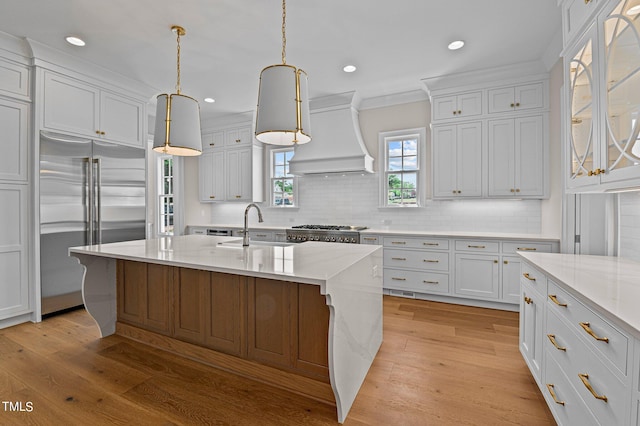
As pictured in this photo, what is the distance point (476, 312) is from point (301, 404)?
248 centimetres

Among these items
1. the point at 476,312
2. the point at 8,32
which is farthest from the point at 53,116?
the point at 476,312

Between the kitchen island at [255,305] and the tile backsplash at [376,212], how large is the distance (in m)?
2.15

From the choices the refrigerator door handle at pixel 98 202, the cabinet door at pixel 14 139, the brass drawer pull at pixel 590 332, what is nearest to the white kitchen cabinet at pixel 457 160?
the brass drawer pull at pixel 590 332

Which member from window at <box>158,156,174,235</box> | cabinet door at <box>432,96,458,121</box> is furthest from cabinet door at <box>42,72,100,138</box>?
cabinet door at <box>432,96,458,121</box>

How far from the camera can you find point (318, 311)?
6.17ft

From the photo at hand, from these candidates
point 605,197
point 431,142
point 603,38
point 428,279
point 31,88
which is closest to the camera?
point 603,38

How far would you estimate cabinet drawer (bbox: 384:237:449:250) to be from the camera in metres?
3.72

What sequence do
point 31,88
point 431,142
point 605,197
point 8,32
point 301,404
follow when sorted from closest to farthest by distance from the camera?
point 301,404
point 605,197
point 8,32
point 31,88
point 431,142

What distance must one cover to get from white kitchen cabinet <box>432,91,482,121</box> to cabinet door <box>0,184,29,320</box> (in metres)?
4.85

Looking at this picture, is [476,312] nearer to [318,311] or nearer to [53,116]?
[318,311]

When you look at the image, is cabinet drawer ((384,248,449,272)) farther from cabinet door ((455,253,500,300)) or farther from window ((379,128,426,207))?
window ((379,128,426,207))

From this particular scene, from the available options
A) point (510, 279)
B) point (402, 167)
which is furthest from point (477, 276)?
point (402, 167)

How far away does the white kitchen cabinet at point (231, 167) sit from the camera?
5363 mm

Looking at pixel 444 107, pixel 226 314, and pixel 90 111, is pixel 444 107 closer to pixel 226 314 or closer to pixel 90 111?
pixel 226 314
